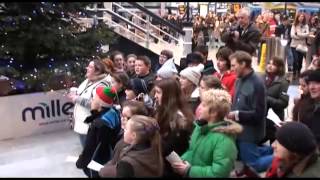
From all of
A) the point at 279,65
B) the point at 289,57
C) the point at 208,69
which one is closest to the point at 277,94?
the point at 279,65

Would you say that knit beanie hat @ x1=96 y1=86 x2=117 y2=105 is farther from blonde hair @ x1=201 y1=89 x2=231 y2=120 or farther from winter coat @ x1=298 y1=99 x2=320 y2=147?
winter coat @ x1=298 y1=99 x2=320 y2=147

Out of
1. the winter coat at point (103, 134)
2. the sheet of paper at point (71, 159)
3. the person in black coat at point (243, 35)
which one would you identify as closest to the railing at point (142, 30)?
the person in black coat at point (243, 35)

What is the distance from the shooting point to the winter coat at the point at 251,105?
14.9 feet

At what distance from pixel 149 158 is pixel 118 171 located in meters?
0.21

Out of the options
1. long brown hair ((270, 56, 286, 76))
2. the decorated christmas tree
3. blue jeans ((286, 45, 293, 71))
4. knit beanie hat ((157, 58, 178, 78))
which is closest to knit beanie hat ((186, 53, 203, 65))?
knit beanie hat ((157, 58, 178, 78))

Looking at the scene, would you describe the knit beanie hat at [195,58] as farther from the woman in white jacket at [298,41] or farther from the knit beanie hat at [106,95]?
the woman in white jacket at [298,41]

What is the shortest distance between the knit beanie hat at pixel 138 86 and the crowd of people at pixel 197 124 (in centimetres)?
1

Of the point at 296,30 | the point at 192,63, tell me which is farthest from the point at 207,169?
the point at 296,30

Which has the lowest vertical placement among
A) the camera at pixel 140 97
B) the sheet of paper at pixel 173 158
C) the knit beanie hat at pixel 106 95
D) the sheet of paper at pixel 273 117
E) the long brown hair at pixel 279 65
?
the sheet of paper at pixel 273 117

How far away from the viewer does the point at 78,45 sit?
25.9 feet

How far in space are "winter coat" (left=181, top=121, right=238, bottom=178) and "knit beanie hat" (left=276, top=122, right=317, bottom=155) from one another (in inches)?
23.8

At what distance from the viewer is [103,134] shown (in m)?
4.17

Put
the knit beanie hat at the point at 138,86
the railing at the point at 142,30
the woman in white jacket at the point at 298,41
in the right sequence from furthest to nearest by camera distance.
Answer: the railing at the point at 142,30 → the woman in white jacket at the point at 298,41 → the knit beanie hat at the point at 138,86

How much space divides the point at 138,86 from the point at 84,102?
65 centimetres
